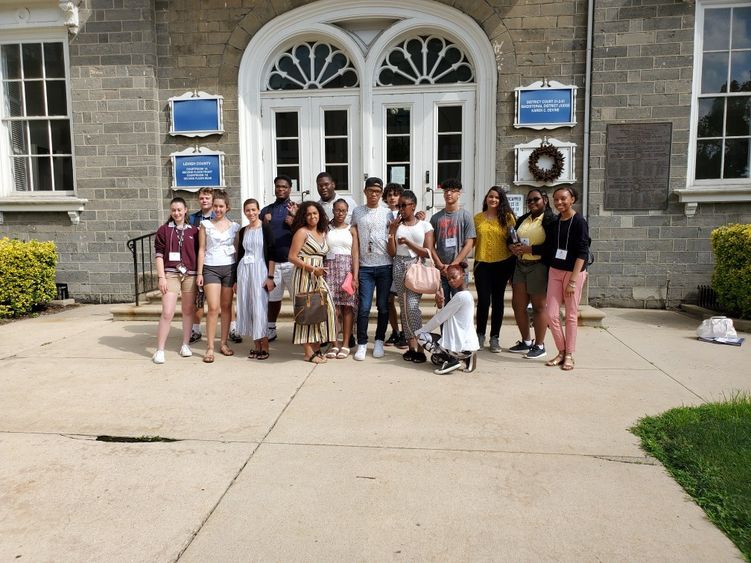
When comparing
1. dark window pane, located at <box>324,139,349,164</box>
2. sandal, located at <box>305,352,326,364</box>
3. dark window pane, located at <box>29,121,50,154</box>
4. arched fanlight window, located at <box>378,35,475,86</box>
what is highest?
arched fanlight window, located at <box>378,35,475,86</box>

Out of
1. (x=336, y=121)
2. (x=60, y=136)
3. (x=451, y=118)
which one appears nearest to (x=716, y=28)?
(x=451, y=118)

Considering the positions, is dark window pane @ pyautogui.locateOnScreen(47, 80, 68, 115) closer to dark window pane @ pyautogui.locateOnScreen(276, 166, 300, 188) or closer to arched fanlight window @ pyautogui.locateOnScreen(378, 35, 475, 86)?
dark window pane @ pyautogui.locateOnScreen(276, 166, 300, 188)

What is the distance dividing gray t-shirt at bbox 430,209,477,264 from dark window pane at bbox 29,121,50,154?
7023 millimetres

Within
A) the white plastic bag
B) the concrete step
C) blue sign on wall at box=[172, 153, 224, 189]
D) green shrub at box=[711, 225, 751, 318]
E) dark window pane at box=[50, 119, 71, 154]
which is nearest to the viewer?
the white plastic bag

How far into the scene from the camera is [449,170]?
325 inches

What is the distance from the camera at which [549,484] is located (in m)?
2.94

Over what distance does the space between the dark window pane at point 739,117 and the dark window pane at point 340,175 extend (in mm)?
5467

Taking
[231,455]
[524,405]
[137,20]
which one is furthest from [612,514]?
[137,20]

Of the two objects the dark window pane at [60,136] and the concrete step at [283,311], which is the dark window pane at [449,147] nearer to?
the concrete step at [283,311]

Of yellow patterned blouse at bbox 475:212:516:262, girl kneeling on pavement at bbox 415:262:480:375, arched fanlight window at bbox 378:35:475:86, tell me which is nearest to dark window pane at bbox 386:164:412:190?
arched fanlight window at bbox 378:35:475:86

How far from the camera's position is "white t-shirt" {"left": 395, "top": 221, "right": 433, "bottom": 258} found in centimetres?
530

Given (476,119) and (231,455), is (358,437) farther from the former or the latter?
(476,119)

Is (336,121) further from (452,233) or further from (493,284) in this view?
(493,284)

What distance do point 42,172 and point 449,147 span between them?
659 cm
